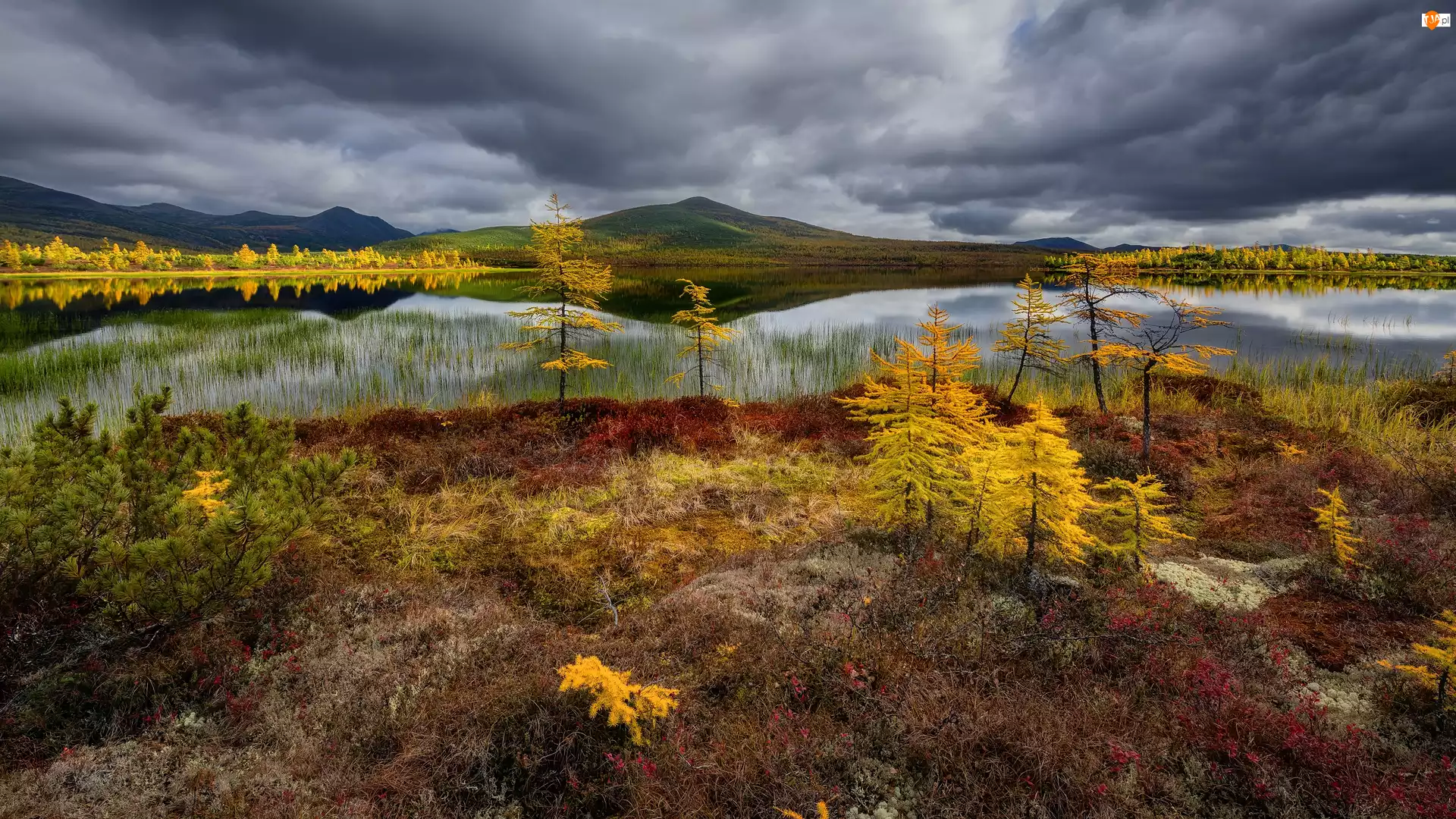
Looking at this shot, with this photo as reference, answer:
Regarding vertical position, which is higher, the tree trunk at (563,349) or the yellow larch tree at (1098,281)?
the yellow larch tree at (1098,281)

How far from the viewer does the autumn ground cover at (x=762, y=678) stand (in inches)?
131

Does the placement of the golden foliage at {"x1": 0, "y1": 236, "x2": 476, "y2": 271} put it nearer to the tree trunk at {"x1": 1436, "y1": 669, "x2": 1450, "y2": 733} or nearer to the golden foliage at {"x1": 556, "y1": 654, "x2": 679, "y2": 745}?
the golden foliage at {"x1": 556, "y1": 654, "x2": 679, "y2": 745}

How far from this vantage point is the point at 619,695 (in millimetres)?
3584

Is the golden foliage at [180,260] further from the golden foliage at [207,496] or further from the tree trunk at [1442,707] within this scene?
the tree trunk at [1442,707]

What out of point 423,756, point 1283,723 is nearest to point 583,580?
point 423,756

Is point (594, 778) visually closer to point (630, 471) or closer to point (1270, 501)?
point (630, 471)

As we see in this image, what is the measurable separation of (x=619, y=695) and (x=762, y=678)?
1294 millimetres

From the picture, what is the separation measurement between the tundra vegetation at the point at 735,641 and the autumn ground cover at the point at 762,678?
0.03m

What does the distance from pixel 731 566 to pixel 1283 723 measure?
191 inches

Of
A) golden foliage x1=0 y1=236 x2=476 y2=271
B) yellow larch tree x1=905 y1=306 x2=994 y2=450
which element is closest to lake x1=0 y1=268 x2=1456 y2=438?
yellow larch tree x1=905 y1=306 x2=994 y2=450

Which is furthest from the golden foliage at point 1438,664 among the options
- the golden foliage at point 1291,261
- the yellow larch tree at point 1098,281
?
the golden foliage at point 1291,261

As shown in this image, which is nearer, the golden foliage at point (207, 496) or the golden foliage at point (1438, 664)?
the golden foliage at point (1438, 664)

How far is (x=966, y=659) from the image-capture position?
4.46 meters

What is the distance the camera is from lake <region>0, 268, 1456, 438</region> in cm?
1681
